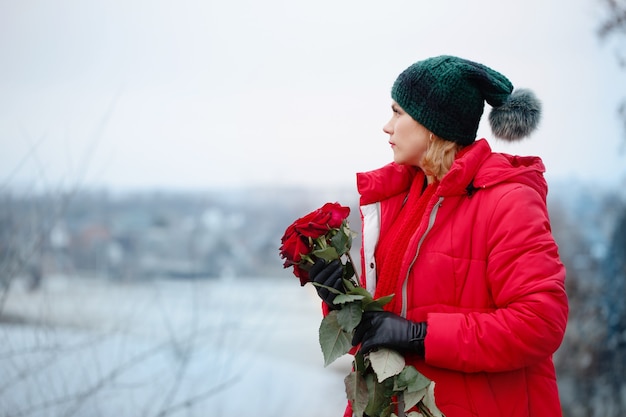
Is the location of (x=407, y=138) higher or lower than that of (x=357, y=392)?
higher

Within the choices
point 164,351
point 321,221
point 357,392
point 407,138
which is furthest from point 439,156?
point 164,351

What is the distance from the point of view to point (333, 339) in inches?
55.4

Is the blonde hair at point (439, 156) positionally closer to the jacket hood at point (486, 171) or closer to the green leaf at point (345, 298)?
the jacket hood at point (486, 171)

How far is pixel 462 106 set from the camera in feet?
4.75

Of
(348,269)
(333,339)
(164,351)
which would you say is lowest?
(164,351)

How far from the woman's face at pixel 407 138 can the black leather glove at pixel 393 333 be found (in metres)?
0.34

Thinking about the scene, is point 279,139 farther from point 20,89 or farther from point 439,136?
point 439,136

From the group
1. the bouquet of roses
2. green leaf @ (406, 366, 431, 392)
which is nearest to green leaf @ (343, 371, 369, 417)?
the bouquet of roses

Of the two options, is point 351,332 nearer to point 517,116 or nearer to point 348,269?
point 348,269

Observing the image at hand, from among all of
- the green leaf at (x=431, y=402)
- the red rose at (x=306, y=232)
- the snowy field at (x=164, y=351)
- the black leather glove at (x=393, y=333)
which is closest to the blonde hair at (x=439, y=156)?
the red rose at (x=306, y=232)

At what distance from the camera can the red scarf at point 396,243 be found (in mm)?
1460

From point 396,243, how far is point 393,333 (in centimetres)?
21

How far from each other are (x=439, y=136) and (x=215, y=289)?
1.35 meters

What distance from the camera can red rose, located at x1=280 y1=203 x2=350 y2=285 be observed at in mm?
1397
